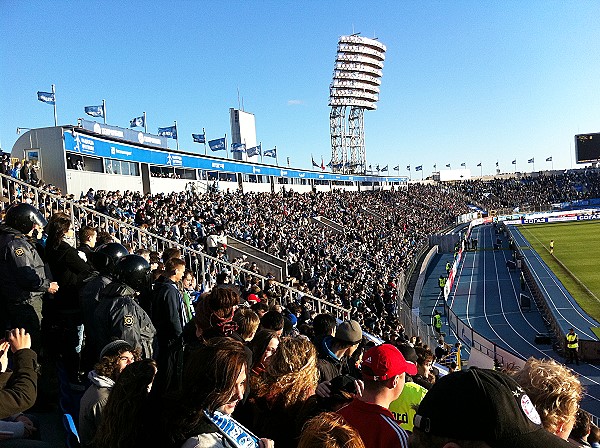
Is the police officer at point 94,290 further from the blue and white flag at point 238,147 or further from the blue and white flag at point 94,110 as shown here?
the blue and white flag at point 238,147

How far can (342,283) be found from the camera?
74.7 feet

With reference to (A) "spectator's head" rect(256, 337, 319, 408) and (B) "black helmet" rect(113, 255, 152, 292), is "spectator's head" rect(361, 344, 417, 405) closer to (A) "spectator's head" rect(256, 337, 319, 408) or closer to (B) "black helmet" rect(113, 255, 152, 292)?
(A) "spectator's head" rect(256, 337, 319, 408)


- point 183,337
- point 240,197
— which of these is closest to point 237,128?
point 240,197

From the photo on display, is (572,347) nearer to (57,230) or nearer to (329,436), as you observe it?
(57,230)

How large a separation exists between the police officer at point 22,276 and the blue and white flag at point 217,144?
1573 inches

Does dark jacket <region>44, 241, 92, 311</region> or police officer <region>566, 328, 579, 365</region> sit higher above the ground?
dark jacket <region>44, 241, 92, 311</region>

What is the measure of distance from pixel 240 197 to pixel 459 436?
110ft

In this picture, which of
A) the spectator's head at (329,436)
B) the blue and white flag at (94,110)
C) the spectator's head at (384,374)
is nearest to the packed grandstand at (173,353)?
the spectator's head at (329,436)

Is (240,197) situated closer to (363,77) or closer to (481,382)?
(481,382)

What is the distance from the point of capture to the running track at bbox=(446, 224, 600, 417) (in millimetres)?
19903

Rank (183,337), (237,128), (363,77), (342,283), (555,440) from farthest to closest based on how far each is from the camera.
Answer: (363,77) → (237,128) → (342,283) → (183,337) → (555,440)

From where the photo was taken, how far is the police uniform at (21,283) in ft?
17.2

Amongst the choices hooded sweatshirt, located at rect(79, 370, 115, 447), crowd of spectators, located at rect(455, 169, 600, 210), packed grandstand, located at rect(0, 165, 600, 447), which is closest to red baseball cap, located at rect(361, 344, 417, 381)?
packed grandstand, located at rect(0, 165, 600, 447)

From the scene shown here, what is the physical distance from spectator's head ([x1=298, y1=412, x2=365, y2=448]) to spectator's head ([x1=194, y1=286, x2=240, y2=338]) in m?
2.01
